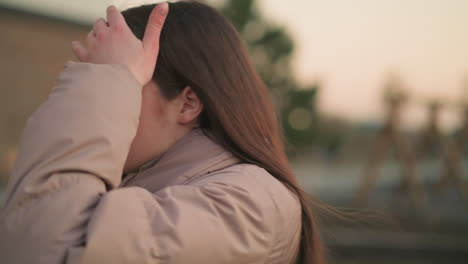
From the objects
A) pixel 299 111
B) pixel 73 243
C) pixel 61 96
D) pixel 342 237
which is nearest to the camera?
pixel 73 243

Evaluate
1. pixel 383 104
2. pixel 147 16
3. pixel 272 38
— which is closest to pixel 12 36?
pixel 272 38

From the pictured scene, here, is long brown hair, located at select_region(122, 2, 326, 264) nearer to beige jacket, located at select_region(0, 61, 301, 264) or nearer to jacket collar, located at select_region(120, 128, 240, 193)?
jacket collar, located at select_region(120, 128, 240, 193)

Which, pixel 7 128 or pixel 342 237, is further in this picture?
pixel 7 128

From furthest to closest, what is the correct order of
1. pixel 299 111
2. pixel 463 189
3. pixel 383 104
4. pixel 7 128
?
pixel 299 111, pixel 7 128, pixel 463 189, pixel 383 104

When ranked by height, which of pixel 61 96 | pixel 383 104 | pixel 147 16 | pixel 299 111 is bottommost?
pixel 299 111

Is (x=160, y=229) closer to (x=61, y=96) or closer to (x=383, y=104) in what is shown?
(x=61, y=96)

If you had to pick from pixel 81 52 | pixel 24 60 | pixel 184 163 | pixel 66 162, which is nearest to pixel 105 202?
pixel 66 162

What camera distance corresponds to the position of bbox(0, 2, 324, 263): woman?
1.17 metres

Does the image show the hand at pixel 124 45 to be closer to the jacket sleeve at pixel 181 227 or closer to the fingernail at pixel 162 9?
the fingernail at pixel 162 9

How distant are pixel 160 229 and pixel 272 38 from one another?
19.5 meters

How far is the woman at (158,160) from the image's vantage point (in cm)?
117

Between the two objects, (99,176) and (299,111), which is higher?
(99,176)

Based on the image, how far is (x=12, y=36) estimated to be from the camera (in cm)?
1948

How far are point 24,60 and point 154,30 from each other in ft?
66.2
